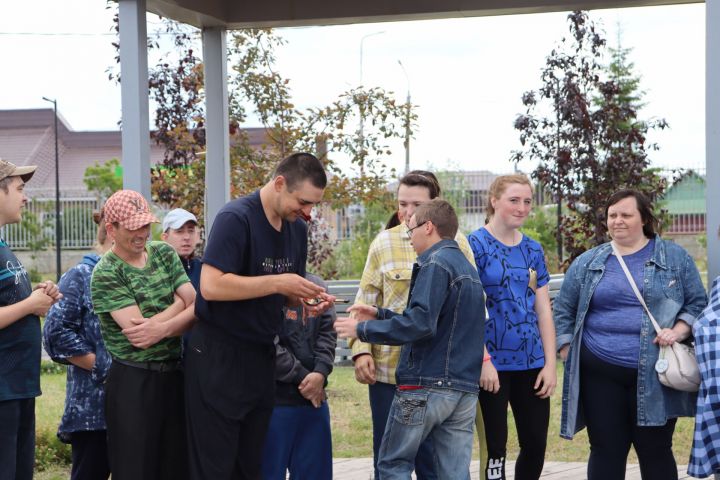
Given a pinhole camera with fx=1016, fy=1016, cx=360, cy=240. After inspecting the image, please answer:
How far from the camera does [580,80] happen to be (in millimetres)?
12797

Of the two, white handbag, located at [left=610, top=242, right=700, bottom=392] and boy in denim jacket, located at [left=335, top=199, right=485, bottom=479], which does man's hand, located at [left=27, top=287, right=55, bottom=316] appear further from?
white handbag, located at [left=610, top=242, right=700, bottom=392]

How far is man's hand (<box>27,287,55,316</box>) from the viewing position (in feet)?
15.5

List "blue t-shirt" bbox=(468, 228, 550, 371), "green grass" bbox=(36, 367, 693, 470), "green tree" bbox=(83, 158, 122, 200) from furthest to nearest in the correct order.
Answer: "green tree" bbox=(83, 158, 122, 200) → "green grass" bbox=(36, 367, 693, 470) → "blue t-shirt" bbox=(468, 228, 550, 371)

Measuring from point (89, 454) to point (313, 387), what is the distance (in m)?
1.23

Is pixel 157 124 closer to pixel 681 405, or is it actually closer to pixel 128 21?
pixel 128 21

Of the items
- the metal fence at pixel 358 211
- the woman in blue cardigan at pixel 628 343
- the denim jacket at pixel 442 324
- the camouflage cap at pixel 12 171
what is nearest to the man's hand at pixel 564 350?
the woman in blue cardigan at pixel 628 343

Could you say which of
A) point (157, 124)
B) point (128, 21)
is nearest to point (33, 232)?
point (157, 124)

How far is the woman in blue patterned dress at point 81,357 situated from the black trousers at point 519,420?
6.78 feet

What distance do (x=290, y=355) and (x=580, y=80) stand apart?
8425 mm

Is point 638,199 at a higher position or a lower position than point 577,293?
higher

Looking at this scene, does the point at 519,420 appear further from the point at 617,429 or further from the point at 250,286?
the point at 250,286

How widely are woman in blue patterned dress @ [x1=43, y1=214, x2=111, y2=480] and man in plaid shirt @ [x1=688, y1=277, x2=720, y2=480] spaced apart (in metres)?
3.01

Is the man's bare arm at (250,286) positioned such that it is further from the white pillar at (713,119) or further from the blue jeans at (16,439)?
the white pillar at (713,119)

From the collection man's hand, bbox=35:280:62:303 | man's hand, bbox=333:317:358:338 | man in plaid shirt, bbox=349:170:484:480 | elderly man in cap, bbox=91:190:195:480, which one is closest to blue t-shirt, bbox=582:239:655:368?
man in plaid shirt, bbox=349:170:484:480
